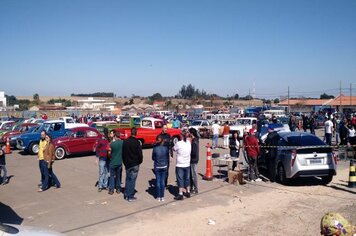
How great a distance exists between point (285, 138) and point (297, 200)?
274cm

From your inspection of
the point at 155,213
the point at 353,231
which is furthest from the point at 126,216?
the point at 353,231

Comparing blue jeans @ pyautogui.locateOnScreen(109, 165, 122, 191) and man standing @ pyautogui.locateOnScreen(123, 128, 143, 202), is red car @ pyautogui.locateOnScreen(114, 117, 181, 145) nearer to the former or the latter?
blue jeans @ pyautogui.locateOnScreen(109, 165, 122, 191)

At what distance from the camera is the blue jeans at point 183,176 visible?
9.38 meters

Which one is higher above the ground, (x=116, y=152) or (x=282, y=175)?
(x=116, y=152)

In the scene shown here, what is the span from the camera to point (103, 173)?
10.6 meters

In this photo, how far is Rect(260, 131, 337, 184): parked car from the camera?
10.4 m

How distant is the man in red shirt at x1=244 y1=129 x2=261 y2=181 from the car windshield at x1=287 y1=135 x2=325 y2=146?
106 centimetres

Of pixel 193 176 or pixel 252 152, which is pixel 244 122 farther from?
pixel 193 176

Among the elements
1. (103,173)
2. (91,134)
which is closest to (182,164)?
(103,173)

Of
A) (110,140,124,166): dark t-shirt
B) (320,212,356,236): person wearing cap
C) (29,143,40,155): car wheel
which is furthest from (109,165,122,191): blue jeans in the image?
(29,143,40,155): car wheel

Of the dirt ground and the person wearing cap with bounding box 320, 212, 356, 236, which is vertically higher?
the person wearing cap with bounding box 320, 212, 356, 236

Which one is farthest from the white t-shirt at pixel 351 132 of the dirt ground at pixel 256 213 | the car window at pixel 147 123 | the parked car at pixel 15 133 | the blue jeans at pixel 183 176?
the parked car at pixel 15 133

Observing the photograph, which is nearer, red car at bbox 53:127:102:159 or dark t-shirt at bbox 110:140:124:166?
dark t-shirt at bbox 110:140:124:166

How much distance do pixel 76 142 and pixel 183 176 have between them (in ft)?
→ 34.9
